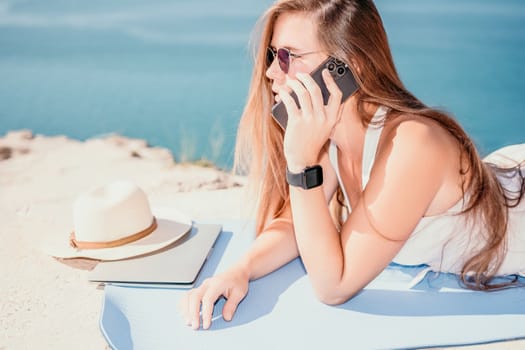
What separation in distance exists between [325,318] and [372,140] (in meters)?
0.60

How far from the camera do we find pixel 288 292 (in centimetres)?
205

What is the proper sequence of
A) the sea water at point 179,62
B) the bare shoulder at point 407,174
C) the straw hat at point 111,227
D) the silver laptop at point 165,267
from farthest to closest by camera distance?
the sea water at point 179,62 < the straw hat at point 111,227 < the silver laptop at point 165,267 < the bare shoulder at point 407,174

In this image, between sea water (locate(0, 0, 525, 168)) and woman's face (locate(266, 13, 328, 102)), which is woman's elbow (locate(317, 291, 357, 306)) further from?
sea water (locate(0, 0, 525, 168))

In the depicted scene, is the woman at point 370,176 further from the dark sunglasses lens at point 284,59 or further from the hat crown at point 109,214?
the hat crown at point 109,214

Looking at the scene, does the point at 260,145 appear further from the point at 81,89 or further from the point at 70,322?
the point at 81,89

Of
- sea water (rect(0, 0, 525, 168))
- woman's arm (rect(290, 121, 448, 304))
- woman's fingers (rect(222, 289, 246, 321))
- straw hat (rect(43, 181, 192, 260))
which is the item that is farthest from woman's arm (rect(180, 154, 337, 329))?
sea water (rect(0, 0, 525, 168))

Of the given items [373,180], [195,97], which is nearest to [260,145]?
[373,180]

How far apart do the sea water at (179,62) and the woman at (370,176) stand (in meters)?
5.77

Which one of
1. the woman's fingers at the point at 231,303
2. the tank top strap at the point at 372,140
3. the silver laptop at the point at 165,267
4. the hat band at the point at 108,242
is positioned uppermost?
the tank top strap at the point at 372,140

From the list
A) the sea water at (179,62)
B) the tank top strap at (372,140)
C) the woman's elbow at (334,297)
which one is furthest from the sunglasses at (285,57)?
the sea water at (179,62)

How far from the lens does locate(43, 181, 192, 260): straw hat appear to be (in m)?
2.28

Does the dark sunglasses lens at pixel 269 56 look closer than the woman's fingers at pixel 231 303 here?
No

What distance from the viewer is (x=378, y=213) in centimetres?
170

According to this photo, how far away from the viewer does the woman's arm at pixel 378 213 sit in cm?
168
